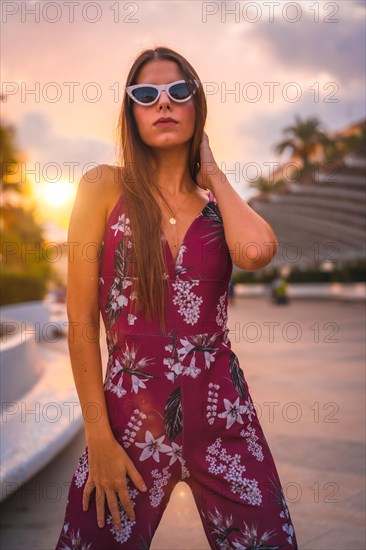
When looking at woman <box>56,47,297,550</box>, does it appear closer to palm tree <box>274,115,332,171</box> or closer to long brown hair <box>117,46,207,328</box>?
long brown hair <box>117,46,207,328</box>

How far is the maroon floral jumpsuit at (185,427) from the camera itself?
1908 millimetres

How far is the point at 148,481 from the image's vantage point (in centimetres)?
194

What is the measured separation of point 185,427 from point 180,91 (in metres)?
0.92

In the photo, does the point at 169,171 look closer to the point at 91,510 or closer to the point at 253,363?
the point at 91,510

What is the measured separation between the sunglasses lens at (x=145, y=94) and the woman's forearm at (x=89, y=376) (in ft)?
2.10

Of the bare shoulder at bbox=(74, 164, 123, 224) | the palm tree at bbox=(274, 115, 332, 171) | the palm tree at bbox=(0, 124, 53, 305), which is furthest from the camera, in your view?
the palm tree at bbox=(274, 115, 332, 171)

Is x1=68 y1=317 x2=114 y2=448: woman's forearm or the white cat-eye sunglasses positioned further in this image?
the white cat-eye sunglasses

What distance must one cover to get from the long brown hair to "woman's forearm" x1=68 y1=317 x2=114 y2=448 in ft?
0.49

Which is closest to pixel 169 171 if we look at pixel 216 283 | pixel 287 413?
pixel 216 283

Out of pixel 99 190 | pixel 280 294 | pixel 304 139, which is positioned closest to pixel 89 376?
pixel 99 190

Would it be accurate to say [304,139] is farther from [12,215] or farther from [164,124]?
[164,124]

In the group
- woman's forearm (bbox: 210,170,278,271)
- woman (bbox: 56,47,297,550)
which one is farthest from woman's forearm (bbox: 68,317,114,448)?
woman's forearm (bbox: 210,170,278,271)

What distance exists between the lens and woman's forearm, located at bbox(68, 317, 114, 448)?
193 cm

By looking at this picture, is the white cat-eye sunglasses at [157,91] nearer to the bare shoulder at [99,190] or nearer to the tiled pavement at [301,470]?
the bare shoulder at [99,190]
